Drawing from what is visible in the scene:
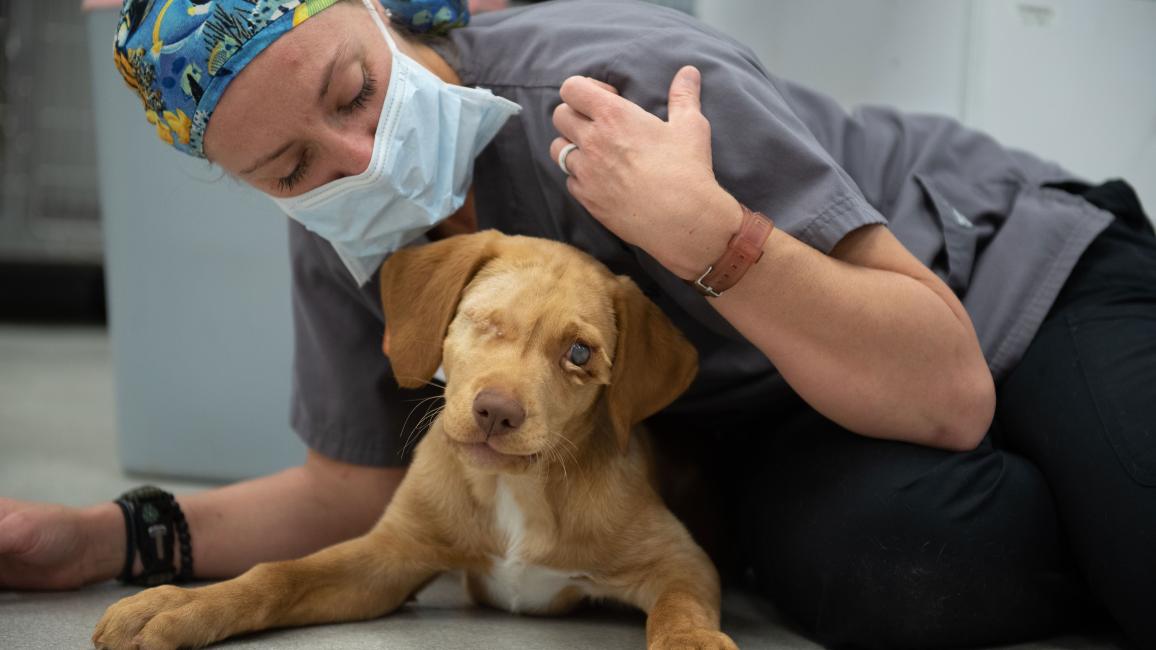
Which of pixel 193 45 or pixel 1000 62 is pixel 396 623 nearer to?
pixel 193 45

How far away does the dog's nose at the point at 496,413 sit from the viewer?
1285 millimetres

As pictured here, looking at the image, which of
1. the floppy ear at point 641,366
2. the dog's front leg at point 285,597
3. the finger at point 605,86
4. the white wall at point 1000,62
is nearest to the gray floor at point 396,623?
the dog's front leg at point 285,597

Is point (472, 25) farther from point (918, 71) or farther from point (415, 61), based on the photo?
point (918, 71)

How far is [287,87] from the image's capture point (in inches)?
58.1

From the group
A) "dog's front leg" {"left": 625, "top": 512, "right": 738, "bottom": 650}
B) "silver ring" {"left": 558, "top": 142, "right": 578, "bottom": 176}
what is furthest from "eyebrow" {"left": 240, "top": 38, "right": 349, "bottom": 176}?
"dog's front leg" {"left": 625, "top": 512, "right": 738, "bottom": 650}

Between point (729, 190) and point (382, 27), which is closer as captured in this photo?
point (729, 190)

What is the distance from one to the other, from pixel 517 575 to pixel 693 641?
33 centimetres

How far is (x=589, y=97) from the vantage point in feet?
4.71

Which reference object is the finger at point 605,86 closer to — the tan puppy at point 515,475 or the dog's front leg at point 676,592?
the tan puppy at point 515,475

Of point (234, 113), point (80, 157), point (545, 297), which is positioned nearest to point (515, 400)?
point (545, 297)

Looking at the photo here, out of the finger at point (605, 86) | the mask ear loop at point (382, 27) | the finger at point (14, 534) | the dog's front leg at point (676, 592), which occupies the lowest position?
the finger at point (14, 534)

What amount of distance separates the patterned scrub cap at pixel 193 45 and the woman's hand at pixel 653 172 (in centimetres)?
40

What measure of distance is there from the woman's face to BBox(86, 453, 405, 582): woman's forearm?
512mm

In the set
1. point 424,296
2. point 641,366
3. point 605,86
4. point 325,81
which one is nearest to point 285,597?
point 424,296
